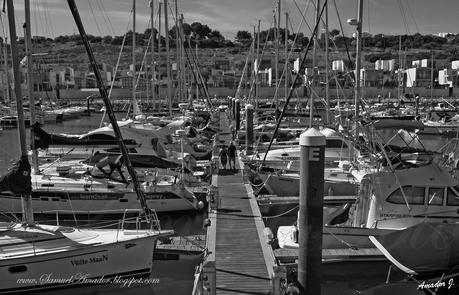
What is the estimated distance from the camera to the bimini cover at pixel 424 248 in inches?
481

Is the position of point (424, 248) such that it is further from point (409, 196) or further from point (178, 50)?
point (178, 50)

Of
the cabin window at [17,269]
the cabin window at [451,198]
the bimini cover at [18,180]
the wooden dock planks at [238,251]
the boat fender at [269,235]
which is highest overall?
the bimini cover at [18,180]

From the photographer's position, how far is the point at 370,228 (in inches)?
574

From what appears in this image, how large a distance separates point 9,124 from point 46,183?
147ft

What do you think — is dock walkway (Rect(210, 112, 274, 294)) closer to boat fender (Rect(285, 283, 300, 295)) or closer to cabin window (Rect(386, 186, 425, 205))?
boat fender (Rect(285, 283, 300, 295))

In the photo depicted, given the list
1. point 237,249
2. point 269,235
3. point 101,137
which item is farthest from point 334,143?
point 237,249

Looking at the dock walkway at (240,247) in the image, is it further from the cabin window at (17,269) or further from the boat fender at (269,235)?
the cabin window at (17,269)

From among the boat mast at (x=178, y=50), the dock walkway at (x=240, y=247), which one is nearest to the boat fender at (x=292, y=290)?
the dock walkway at (x=240, y=247)

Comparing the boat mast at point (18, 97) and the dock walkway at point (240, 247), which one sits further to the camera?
the boat mast at point (18, 97)

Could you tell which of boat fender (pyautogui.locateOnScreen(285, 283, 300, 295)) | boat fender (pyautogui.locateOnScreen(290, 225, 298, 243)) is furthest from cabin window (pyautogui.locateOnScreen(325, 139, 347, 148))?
boat fender (pyautogui.locateOnScreen(285, 283, 300, 295))

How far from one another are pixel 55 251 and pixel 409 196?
9.88 m

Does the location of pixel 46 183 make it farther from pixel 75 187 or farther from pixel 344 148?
pixel 344 148

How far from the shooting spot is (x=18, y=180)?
42.1ft

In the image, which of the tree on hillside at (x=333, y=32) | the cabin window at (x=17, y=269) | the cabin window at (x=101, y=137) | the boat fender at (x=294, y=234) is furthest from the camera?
the tree on hillside at (x=333, y=32)
